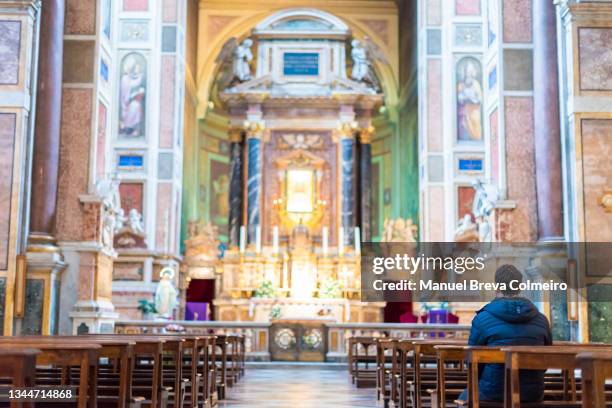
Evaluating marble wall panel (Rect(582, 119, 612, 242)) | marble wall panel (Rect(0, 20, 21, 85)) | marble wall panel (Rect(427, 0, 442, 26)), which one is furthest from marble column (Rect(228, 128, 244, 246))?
marble wall panel (Rect(582, 119, 612, 242))

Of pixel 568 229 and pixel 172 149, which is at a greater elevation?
pixel 172 149

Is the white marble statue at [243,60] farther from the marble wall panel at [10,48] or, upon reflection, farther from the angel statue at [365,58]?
the marble wall panel at [10,48]

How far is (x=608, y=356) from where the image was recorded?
346 centimetres

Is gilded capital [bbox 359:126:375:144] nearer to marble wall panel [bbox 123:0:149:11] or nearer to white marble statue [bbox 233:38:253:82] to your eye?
white marble statue [bbox 233:38:253:82]

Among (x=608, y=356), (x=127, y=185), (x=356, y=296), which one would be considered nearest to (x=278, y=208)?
(x=356, y=296)

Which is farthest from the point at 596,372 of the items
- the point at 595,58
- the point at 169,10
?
the point at 169,10

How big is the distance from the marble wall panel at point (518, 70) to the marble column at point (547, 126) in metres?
0.48

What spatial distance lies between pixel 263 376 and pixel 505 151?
480 cm

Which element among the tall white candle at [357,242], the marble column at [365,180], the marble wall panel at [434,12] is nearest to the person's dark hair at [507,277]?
the marble wall panel at [434,12]

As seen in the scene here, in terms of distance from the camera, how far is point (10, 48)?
11.6 m

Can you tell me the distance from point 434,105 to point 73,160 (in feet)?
35.6

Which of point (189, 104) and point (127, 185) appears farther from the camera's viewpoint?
point (189, 104)

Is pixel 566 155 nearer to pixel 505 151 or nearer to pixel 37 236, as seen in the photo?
pixel 505 151

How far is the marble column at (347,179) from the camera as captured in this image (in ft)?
76.7
